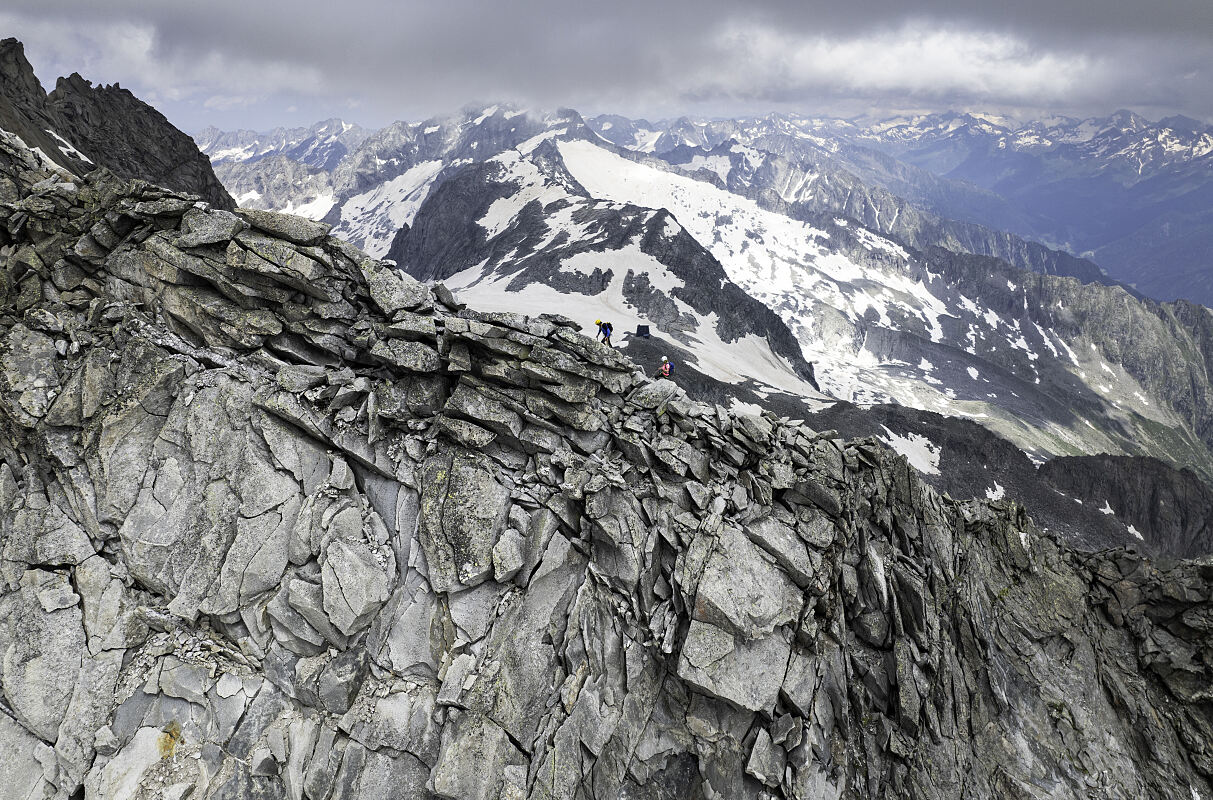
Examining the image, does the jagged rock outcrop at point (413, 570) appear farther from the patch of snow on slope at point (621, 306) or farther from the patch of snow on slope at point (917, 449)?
the patch of snow on slope at point (917, 449)

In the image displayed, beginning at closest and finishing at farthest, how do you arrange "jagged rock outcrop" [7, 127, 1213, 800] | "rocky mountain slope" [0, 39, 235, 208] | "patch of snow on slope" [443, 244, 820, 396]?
1. "jagged rock outcrop" [7, 127, 1213, 800]
2. "rocky mountain slope" [0, 39, 235, 208]
3. "patch of snow on slope" [443, 244, 820, 396]

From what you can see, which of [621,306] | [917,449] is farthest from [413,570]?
[917,449]

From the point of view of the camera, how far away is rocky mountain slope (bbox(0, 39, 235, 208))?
5956cm

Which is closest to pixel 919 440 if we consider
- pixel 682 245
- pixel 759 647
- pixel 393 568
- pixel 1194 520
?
pixel 1194 520

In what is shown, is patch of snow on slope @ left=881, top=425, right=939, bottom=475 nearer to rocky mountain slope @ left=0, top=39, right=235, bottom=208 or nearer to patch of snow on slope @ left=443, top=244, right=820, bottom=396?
patch of snow on slope @ left=443, top=244, right=820, bottom=396

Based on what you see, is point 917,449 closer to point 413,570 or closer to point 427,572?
point 427,572

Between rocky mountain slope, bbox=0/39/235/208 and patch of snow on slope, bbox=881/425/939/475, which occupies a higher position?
rocky mountain slope, bbox=0/39/235/208

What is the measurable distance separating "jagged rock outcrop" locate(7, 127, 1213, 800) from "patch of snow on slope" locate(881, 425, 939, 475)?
282 feet

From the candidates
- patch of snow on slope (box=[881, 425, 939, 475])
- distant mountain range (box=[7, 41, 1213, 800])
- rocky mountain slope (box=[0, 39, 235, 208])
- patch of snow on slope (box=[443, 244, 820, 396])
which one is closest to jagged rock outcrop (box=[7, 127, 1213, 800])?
distant mountain range (box=[7, 41, 1213, 800])

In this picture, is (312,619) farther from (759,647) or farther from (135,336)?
(759,647)

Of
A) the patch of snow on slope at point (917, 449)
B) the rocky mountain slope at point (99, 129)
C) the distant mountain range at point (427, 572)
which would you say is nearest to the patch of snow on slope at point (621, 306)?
the patch of snow on slope at point (917, 449)

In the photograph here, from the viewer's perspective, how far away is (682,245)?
15838 centimetres

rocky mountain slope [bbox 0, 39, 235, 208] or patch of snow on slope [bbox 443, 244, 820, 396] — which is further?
patch of snow on slope [bbox 443, 244, 820, 396]

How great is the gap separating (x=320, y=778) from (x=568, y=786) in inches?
334
